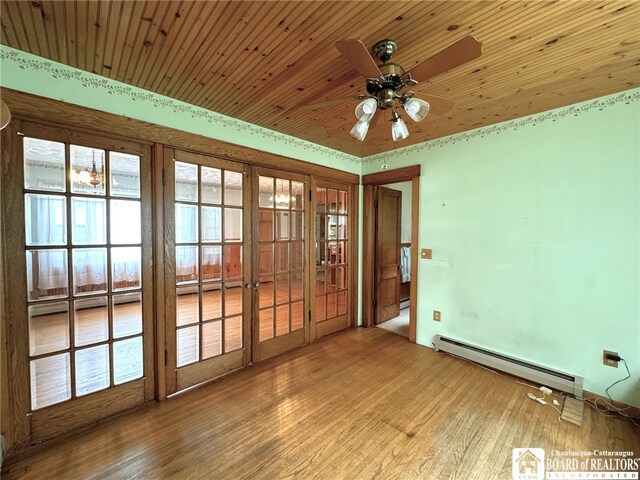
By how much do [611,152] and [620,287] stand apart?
3.55 feet

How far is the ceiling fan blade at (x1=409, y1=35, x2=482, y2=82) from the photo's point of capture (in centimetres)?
116

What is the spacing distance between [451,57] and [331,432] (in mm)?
2371

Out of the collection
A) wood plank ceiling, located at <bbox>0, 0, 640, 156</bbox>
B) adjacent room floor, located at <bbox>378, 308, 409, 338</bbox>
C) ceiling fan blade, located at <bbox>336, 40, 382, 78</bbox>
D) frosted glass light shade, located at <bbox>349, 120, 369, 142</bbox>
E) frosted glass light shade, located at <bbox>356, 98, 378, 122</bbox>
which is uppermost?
wood plank ceiling, located at <bbox>0, 0, 640, 156</bbox>

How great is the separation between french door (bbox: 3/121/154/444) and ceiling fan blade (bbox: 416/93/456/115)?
209 centimetres

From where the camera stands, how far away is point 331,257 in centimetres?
364

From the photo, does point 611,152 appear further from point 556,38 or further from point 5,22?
point 5,22

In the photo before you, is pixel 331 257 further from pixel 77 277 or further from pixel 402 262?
pixel 77 277

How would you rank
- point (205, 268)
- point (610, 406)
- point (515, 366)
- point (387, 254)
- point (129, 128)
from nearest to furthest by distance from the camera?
point (129, 128), point (610, 406), point (205, 268), point (515, 366), point (387, 254)

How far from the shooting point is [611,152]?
2121mm

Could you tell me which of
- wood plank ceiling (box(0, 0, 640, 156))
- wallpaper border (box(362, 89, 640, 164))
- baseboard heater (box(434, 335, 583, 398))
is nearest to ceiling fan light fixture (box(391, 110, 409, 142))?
wood plank ceiling (box(0, 0, 640, 156))

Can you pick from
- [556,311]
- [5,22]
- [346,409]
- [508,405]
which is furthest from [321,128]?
[508,405]

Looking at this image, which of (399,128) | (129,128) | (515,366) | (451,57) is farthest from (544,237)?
(129,128)

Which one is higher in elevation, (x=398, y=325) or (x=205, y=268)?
(x=205, y=268)

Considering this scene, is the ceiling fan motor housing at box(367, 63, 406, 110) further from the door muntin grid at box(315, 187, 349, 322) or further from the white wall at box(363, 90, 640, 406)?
the door muntin grid at box(315, 187, 349, 322)
